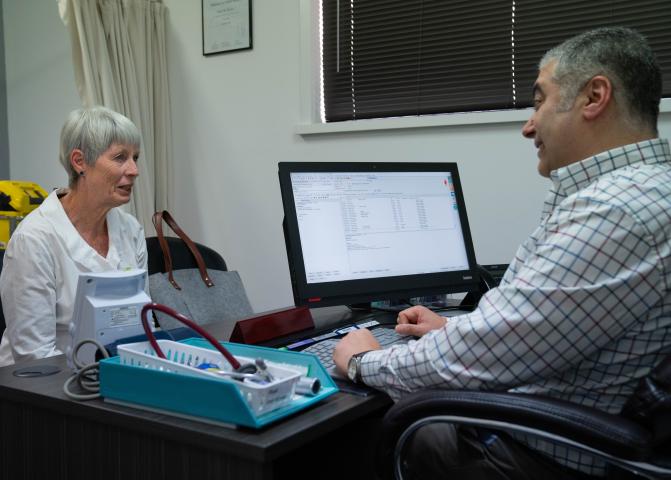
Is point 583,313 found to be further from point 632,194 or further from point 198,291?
point 198,291

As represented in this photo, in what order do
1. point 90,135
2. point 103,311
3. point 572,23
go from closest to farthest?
point 103,311 < point 90,135 < point 572,23

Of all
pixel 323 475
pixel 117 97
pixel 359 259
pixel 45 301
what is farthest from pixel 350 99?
pixel 323 475

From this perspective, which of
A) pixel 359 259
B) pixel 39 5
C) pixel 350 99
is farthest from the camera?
pixel 39 5

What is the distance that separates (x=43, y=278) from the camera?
5.90 feet

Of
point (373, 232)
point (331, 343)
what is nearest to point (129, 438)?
point (331, 343)

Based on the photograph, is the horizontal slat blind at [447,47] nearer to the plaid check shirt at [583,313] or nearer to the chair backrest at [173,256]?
the chair backrest at [173,256]

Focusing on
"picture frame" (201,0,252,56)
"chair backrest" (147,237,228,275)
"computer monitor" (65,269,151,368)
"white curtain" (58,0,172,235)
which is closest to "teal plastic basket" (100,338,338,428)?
"computer monitor" (65,269,151,368)

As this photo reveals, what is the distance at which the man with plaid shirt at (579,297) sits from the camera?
3.21 ft

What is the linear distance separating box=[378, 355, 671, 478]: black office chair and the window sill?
1523mm

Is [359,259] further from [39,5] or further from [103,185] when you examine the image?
[39,5]

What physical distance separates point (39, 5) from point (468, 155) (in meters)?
2.49

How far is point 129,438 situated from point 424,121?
5.89 ft

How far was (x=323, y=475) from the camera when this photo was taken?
1528mm

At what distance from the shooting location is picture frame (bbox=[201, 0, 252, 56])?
9.45 ft
